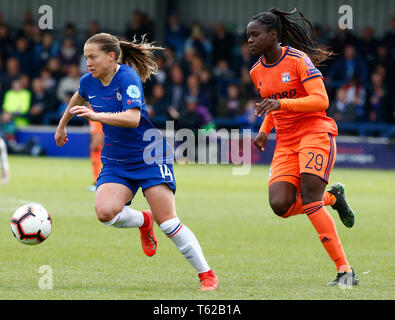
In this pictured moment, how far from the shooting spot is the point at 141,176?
235 inches

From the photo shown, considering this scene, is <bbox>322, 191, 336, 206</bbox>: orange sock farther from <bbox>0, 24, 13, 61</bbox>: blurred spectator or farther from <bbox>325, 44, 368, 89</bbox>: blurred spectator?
<bbox>0, 24, 13, 61</bbox>: blurred spectator

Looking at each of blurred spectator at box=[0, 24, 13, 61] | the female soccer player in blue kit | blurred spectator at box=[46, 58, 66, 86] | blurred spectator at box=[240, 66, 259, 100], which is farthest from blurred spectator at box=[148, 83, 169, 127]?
the female soccer player in blue kit

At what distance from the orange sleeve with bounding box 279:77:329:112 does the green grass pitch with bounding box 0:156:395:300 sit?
4.39 feet

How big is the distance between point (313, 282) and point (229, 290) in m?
0.81

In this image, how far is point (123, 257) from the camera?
7.32 m

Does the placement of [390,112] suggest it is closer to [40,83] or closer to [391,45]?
[391,45]

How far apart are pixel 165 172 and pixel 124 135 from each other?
1.42 feet

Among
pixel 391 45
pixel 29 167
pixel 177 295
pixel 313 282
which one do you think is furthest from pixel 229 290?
pixel 391 45

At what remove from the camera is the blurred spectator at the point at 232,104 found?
2094 centimetres

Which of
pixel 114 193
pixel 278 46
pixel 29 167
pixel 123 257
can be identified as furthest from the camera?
pixel 29 167

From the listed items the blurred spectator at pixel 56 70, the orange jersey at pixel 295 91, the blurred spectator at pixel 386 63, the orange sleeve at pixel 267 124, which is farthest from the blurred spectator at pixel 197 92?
the orange jersey at pixel 295 91

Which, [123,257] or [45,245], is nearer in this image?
[123,257]

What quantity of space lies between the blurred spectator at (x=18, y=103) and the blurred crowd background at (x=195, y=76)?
28 mm

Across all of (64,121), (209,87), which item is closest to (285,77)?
(64,121)
